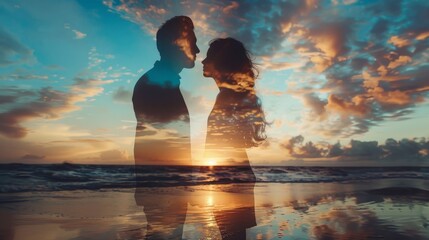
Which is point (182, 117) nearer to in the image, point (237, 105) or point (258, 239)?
point (237, 105)

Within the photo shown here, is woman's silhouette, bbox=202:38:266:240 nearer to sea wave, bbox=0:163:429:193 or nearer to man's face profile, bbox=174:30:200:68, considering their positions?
man's face profile, bbox=174:30:200:68

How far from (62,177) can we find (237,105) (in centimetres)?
2038

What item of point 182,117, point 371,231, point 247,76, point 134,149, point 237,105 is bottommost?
point 371,231

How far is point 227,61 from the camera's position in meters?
5.78

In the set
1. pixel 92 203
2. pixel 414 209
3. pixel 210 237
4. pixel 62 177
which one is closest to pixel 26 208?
pixel 92 203

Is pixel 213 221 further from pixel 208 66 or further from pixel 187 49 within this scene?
pixel 187 49

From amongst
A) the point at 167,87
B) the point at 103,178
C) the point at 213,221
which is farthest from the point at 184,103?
the point at 103,178

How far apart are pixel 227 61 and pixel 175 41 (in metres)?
1.21

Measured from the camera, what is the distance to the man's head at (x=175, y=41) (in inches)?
193

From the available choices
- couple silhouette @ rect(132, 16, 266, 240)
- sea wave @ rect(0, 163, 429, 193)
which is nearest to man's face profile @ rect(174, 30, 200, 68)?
couple silhouette @ rect(132, 16, 266, 240)

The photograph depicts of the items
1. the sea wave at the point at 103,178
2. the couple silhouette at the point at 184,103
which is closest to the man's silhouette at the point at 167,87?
the couple silhouette at the point at 184,103

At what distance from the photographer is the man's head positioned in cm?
491

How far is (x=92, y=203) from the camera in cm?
1048

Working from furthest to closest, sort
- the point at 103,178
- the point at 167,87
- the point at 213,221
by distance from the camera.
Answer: the point at 103,178
the point at 213,221
the point at 167,87
